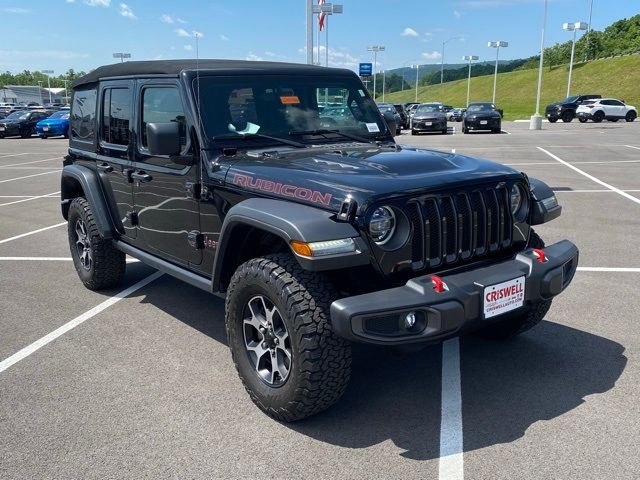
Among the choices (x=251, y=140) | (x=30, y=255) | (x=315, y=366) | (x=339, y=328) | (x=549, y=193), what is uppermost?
(x=251, y=140)

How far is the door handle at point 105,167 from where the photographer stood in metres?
5.06

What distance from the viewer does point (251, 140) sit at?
13.5 feet

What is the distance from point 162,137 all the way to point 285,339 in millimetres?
1454

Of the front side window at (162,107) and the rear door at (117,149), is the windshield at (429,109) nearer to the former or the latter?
the rear door at (117,149)

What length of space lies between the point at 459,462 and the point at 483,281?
90 cm

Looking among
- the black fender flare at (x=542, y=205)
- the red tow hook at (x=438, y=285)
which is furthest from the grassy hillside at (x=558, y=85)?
the red tow hook at (x=438, y=285)

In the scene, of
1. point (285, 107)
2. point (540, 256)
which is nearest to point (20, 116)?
point (285, 107)

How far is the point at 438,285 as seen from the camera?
2986mm

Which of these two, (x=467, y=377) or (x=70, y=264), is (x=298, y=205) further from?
(x=70, y=264)

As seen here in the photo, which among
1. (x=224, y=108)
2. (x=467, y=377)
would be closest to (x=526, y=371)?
(x=467, y=377)

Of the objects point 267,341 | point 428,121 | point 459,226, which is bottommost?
point 267,341

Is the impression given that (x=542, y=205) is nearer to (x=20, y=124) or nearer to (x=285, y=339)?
(x=285, y=339)

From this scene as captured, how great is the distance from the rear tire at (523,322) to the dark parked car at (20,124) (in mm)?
34173

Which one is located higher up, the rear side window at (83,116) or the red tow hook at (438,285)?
the rear side window at (83,116)
